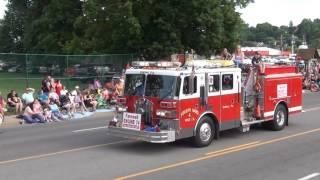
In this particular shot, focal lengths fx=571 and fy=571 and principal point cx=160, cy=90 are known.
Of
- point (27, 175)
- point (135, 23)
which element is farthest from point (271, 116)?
point (135, 23)

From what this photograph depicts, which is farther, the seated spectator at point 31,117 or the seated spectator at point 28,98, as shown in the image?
the seated spectator at point 28,98

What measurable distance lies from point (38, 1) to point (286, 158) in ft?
187

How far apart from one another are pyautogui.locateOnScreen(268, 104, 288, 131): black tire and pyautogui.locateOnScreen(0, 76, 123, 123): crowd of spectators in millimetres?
7325

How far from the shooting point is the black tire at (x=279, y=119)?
17.3 meters

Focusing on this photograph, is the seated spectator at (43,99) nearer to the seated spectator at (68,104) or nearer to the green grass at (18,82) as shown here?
the seated spectator at (68,104)

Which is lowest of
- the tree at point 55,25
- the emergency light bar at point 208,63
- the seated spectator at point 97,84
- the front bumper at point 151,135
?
the front bumper at point 151,135

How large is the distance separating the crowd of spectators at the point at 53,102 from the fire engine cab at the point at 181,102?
7.36 m

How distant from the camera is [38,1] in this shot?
6606 centimetres

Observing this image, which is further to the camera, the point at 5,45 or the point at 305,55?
the point at 5,45

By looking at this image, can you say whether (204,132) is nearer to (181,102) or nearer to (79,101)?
(181,102)

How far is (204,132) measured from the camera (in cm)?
1428

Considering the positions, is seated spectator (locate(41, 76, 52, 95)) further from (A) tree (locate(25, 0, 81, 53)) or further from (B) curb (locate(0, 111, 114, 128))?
(A) tree (locate(25, 0, 81, 53))

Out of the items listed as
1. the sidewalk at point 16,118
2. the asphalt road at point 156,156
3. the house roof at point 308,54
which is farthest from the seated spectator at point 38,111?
the house roof at point 308,54

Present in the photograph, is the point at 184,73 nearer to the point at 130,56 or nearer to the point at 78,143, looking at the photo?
the point at 78,143
